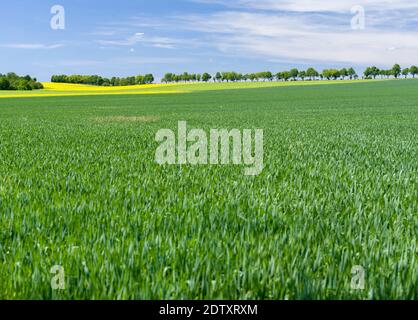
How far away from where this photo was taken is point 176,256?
4.31m

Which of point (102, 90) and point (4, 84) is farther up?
point (4, 84)

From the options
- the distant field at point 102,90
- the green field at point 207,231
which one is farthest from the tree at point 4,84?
the green field at point 207,231

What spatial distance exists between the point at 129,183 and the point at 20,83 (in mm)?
131808

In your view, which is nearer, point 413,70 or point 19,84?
point 19,84

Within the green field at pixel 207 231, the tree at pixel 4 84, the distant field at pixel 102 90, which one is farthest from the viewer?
the tree at pixel 4 84

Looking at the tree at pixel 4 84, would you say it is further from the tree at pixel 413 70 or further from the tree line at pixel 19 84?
the tree at pixel 413 70

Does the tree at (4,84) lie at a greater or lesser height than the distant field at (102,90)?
greater

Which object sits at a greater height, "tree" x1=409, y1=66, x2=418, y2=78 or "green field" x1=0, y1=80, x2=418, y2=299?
"tree" x1=409, y1=66, x2=418, y2=78

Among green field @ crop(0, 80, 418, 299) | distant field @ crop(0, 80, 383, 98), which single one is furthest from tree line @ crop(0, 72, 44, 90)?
green field @ crop(0, 80, 418, 299)

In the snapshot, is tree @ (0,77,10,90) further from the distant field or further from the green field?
the green field

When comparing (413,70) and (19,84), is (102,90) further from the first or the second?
(413,70)

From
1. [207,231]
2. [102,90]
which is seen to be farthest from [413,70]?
[207,231]

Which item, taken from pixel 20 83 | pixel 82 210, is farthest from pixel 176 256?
pixel 20 83

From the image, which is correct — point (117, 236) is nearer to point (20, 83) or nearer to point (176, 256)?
point (176, 256)
